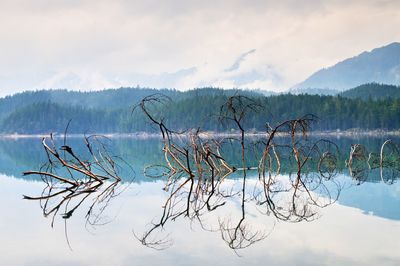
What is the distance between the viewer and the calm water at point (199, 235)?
9.16 metres

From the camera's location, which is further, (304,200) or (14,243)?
(304,200)

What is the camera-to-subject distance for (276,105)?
140 meters

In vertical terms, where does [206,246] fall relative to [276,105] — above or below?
below

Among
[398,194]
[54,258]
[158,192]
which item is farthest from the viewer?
[158,192]

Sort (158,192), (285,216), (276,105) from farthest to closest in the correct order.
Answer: (276,105) → (158,192) → (285,216)

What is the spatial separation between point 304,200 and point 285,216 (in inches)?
109

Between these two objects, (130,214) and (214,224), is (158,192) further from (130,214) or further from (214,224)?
(214,224)

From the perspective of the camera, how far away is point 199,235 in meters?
10.8

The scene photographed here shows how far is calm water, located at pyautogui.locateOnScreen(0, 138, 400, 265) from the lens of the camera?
916 centimetres

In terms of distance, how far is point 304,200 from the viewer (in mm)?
15148

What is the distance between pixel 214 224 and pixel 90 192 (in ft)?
22.8

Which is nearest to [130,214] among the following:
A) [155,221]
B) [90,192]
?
[155,221]

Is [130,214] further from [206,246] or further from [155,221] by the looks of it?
[206,246]

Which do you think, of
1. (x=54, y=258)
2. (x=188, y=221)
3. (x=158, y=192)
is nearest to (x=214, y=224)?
(x=188, y=221)
